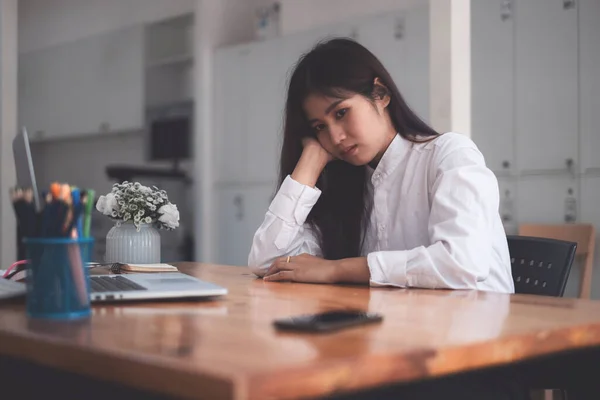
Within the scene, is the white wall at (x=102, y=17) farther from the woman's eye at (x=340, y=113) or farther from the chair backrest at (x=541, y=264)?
the chair backrest at (x=541, y=264)

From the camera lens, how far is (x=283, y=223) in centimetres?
204

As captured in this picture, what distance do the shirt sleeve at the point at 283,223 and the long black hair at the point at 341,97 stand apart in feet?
0.29

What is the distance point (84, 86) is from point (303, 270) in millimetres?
6329

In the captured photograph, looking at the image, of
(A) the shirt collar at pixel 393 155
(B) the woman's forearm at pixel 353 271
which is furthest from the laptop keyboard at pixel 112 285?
(A) the shirt collar at pixel 393 155

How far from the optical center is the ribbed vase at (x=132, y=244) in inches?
86.6

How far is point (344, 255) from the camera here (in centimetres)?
211

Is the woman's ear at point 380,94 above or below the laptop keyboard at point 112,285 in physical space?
above

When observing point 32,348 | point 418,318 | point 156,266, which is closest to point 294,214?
point 156,266

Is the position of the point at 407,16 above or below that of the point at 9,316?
above

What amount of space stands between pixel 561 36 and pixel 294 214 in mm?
3092

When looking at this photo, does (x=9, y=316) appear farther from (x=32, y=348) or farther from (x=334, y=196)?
(x=334, y=196)

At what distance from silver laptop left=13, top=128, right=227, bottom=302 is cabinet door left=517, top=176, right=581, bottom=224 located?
3.42 meters

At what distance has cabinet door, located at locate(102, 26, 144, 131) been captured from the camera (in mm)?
6875

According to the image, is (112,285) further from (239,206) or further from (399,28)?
(239,206)
